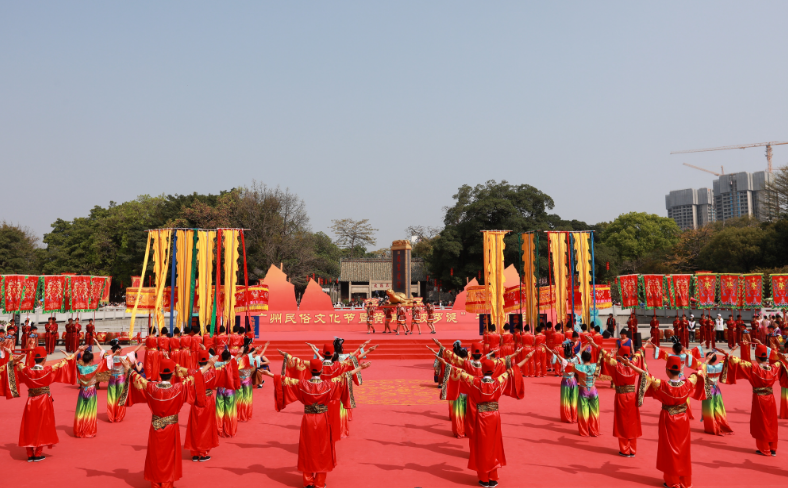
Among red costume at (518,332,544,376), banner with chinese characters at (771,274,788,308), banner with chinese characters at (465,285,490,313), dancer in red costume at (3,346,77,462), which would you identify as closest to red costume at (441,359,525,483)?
dancer in red costume at (3,346,77,462)

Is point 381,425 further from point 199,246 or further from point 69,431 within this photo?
point 199,246

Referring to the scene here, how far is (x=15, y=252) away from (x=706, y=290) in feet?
137

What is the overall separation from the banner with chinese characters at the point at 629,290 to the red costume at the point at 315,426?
760 inches

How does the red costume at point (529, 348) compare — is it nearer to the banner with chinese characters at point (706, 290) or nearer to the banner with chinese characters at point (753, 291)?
the banner with chinese characters at point (706, 290)

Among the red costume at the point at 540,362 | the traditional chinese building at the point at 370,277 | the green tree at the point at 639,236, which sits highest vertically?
the green tree at the point at 639,236

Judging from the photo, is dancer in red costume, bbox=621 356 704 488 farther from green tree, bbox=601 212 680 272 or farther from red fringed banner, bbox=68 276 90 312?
green tree, bbox=601 212 680 272

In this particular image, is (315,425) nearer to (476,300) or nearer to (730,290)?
(476,300)

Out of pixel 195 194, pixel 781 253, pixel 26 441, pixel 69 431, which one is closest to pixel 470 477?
pixel 26 441

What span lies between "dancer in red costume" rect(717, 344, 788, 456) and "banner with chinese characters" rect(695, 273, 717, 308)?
596 inches

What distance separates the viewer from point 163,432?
571 centimetres

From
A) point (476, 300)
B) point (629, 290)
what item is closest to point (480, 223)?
point (629, 290)

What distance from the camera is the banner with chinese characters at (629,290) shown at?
73.5ft

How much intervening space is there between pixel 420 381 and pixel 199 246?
6239mm

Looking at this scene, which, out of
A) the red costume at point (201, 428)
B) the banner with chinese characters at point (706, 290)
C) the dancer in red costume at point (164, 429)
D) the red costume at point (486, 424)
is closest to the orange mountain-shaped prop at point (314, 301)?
the banner with chinese characters at point (706, 290)
